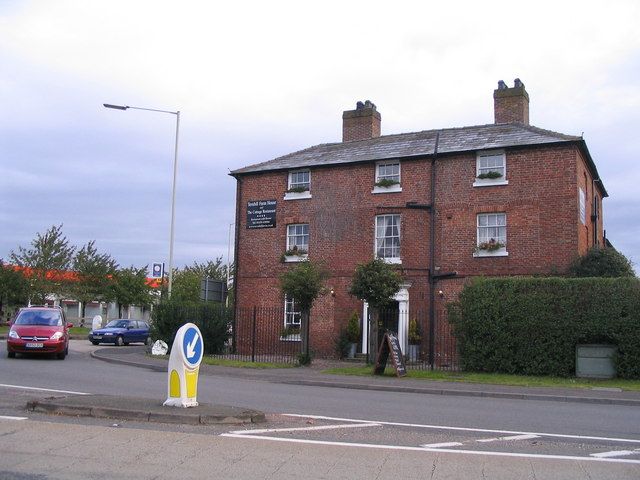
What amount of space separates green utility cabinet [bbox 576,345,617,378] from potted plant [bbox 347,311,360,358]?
869cm

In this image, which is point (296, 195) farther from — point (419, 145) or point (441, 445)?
point (441, 445)

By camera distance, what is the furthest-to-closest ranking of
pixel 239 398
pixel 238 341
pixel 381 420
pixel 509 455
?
pixel 238 341 < pixel 239 398 < pixel 381 420 < pixel 509 455

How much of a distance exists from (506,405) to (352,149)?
1696cm

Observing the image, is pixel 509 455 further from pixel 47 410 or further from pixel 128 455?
pixel 47 410

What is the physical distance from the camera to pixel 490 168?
25250 mm

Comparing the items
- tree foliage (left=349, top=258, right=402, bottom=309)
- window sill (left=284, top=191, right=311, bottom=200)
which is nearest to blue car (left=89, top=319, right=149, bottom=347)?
window sill (left=284, top=191, right=311, bottom=200)

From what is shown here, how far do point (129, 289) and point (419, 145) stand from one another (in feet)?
97.9

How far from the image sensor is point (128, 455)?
7.39 m

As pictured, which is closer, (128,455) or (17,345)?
(128,455)

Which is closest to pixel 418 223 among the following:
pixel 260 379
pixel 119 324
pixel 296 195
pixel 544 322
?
pixel 296 195

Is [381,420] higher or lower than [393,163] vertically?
lower

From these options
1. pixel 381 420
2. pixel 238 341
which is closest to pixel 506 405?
pixel 381 420

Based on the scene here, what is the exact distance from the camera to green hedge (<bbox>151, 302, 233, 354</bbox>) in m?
27.6

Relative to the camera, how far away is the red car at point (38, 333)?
69.6ft
